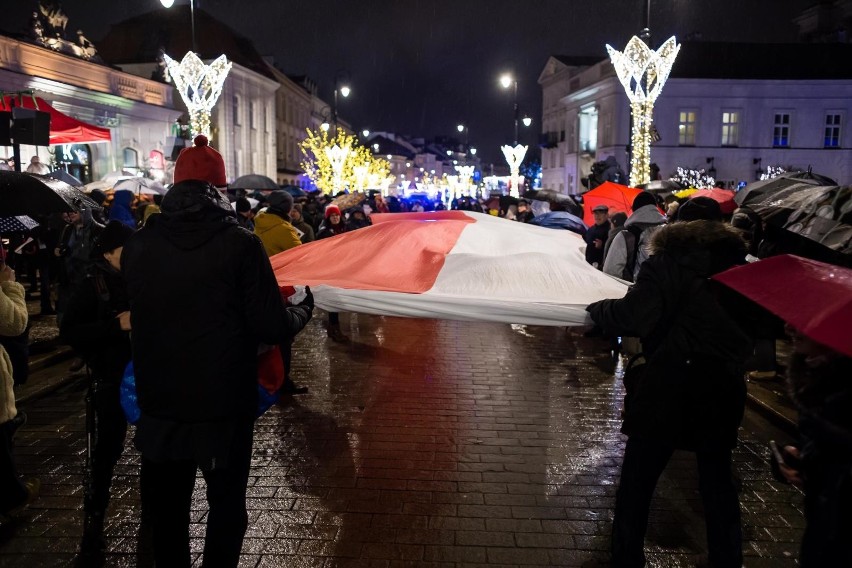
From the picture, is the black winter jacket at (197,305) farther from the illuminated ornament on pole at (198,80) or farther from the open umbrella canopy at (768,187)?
the illuminated ornament on pole at (198,80)

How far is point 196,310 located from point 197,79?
578 inches

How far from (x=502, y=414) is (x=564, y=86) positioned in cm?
5745

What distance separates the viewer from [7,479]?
4.13 metres

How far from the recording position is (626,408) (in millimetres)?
3578

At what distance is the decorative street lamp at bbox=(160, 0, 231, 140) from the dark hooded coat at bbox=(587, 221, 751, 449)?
14.4 metres

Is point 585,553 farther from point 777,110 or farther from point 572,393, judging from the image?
point 777,110

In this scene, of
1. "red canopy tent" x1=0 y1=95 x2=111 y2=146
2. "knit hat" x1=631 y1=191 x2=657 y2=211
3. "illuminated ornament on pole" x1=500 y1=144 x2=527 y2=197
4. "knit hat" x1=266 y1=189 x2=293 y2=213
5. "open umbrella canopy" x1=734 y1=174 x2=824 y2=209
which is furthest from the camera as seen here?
"illuminated ornament on pole" x1=500 y1=144 x2=527 y2=197

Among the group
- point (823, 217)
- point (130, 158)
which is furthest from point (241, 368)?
point (130, 158)

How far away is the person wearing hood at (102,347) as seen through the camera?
12.4ft

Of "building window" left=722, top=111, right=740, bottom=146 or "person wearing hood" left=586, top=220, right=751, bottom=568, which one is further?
"building window" left=722, top=111, right=740, bottom=146

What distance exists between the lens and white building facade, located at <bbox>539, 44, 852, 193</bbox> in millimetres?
42938

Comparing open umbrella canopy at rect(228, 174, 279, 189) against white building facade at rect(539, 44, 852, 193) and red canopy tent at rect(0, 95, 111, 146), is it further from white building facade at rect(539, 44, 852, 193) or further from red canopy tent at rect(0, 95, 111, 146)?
white building facade at rect(539, 44, 852, 193)

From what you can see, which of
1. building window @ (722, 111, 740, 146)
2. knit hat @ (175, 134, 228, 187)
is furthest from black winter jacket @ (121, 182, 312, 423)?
building window @ (722, 111, 740, 146)

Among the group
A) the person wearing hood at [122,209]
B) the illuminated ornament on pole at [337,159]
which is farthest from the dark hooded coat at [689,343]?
the illuminated ornament on pole at [337,159]
